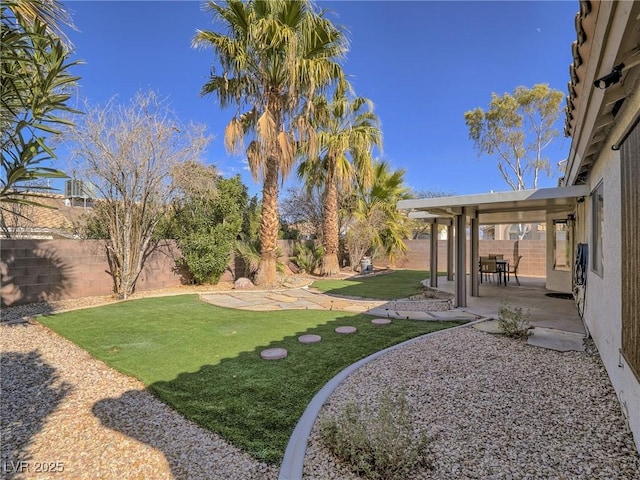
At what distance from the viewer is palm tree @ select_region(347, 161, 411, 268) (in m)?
15.8

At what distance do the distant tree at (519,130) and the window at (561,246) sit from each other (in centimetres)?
1452

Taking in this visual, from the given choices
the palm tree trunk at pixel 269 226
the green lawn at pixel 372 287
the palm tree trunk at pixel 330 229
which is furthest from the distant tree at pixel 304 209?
the palm tree trunk at pixel 269 226

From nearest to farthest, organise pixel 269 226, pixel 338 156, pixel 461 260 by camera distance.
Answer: pixel 461 260 < pixel 269 226 < pixel 338 156

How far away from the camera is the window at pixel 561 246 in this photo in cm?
1081

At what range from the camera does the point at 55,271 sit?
29.6 ft

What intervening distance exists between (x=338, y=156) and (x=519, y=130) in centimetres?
1618

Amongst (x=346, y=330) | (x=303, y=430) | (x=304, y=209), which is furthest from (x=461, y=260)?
(x=304, y=209)

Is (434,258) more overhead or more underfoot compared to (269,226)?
more underfoot

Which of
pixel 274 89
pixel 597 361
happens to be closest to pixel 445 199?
pixel 597 361

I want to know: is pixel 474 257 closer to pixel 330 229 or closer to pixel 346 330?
pixel 346 330

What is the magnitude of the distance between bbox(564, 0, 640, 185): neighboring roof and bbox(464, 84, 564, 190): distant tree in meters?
21.4

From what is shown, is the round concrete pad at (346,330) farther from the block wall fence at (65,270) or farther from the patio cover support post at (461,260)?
the block wall fence at (65,270)

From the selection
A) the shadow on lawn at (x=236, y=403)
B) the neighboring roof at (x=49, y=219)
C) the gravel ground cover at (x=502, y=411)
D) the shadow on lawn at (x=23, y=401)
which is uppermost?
the neighboring roof at (x=49, y=219)

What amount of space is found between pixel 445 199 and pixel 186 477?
23.6 feet
